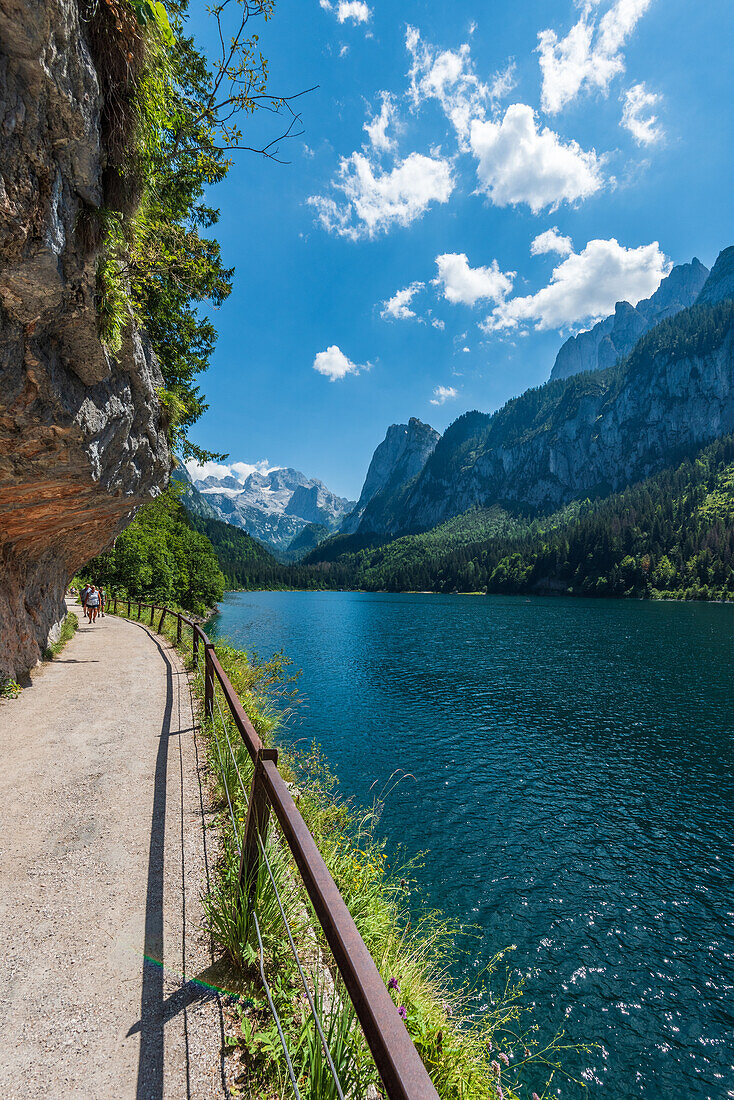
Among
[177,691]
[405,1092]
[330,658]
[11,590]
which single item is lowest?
[330,658]

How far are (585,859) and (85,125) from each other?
59.2 ft

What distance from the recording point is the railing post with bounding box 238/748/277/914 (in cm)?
377

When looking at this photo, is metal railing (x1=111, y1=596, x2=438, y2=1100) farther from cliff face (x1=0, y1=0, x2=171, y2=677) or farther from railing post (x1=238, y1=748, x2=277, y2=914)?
cliff face (x1=0, y1=0, x2=171, y2=677)

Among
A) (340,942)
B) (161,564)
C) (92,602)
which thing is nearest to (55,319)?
(340,942)

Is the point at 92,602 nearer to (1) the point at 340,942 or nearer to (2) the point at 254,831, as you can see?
(2) the point at 254,831

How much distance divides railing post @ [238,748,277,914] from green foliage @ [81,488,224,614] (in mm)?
21713

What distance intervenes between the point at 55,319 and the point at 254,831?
635 cm

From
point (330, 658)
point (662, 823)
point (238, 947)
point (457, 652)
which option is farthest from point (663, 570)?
point (238, 947)

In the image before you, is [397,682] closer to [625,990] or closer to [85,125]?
[625,990]

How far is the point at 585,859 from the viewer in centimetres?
1282

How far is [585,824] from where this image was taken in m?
14.6

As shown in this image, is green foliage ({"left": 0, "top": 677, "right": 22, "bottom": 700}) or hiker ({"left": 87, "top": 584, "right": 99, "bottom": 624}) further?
hiker ({"left": 87, "top": 584, "right": 99, "bottom": 624})

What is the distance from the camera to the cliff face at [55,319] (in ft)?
13.8

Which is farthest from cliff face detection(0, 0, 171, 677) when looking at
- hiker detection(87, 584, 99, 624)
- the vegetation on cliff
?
hiker detection(87, 584, 99, 624)
